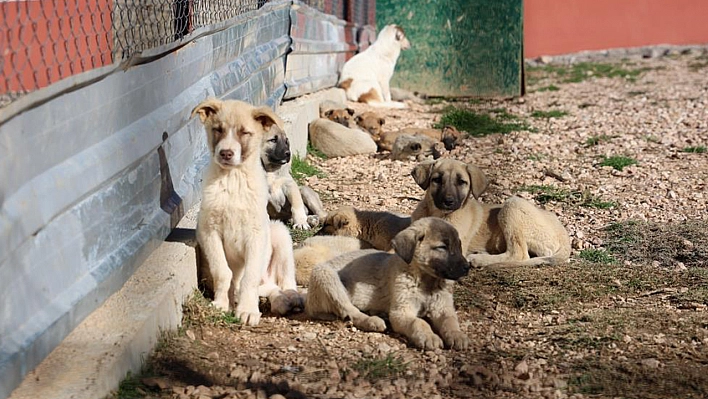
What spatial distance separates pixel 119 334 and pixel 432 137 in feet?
25.0

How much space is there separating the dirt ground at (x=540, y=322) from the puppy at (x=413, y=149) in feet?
0.75

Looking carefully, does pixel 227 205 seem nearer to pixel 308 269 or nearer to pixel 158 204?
pixel 158 204

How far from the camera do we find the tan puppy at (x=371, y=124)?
11.7m

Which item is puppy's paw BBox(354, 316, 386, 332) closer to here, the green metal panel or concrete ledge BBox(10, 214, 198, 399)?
concrete ledge BBox(10, 214, 198, 399)

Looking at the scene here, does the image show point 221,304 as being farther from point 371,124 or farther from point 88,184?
point 371,124

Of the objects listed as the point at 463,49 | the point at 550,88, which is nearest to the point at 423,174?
the point at 463,49

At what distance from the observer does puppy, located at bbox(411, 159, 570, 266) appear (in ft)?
21.5

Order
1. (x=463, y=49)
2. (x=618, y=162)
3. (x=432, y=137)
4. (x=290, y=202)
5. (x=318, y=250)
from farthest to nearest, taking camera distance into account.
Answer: (x=463, y=49), (x=432, y=137), (x=618, y=162), (x=290, y=202), (x=318, y=250)

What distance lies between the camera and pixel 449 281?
17.0 feet

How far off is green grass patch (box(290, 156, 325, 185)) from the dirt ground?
137mm

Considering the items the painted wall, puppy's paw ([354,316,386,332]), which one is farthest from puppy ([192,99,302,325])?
the painted wall

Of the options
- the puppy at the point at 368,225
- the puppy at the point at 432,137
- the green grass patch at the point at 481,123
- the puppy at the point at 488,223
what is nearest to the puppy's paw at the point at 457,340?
the puppy at the point at 488,223

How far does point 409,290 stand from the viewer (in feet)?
16.6

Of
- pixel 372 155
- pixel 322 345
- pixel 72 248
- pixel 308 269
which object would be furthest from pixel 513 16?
pixel 72 248
